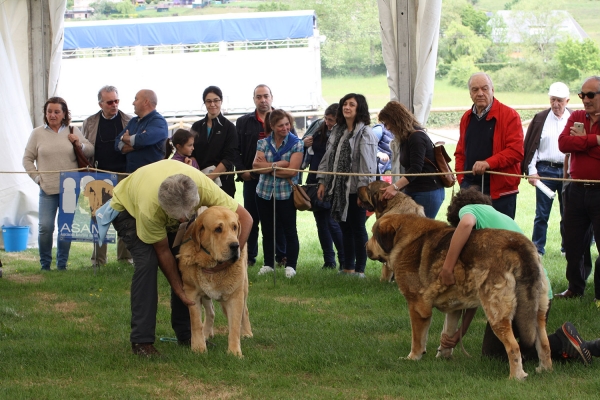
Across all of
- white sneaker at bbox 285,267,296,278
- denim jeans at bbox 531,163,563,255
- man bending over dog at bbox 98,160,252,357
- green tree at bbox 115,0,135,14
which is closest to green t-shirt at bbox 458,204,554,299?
man bending over dog at bbox 98,160,252,357

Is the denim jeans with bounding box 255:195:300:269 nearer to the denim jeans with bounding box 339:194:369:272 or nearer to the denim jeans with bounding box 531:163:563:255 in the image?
the denim jeans with bounding box 339:194:369:272

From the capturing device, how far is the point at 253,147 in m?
9.97

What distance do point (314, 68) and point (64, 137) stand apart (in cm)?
2083

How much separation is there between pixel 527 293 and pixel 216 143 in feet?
18.3

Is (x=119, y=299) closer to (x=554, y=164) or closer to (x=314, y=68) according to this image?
(x=554, y=164)

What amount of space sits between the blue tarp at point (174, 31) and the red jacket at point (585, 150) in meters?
25.3

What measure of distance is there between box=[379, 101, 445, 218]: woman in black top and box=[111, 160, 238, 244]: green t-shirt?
9.87 feet

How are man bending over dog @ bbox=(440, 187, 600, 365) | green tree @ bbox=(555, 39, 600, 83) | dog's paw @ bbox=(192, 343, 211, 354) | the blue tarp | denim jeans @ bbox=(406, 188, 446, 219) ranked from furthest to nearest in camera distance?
green tree @ bbox=(555, 39, 600, 83)
the blue tarp
denim jeans @ bbox=(406, 188, 446, 219)
dog's paw @ bbox=(192, 343, 211, 354)
man bending over dog @ bbox=(440, 187, 600, 365)

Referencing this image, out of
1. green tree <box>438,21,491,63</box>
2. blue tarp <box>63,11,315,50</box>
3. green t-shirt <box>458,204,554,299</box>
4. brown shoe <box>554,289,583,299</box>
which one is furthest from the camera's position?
green tree <box>438,21,491,63</box>

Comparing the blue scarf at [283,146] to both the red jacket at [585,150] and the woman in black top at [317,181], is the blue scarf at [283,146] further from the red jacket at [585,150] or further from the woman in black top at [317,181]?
the red jacket at [585,150]

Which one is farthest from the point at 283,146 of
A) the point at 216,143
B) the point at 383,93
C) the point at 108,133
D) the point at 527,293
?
the point at 383,93

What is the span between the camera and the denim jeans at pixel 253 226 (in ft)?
32.2

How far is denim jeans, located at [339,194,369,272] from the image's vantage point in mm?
8789

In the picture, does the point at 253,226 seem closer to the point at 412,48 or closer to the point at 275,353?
the point at 412,48
